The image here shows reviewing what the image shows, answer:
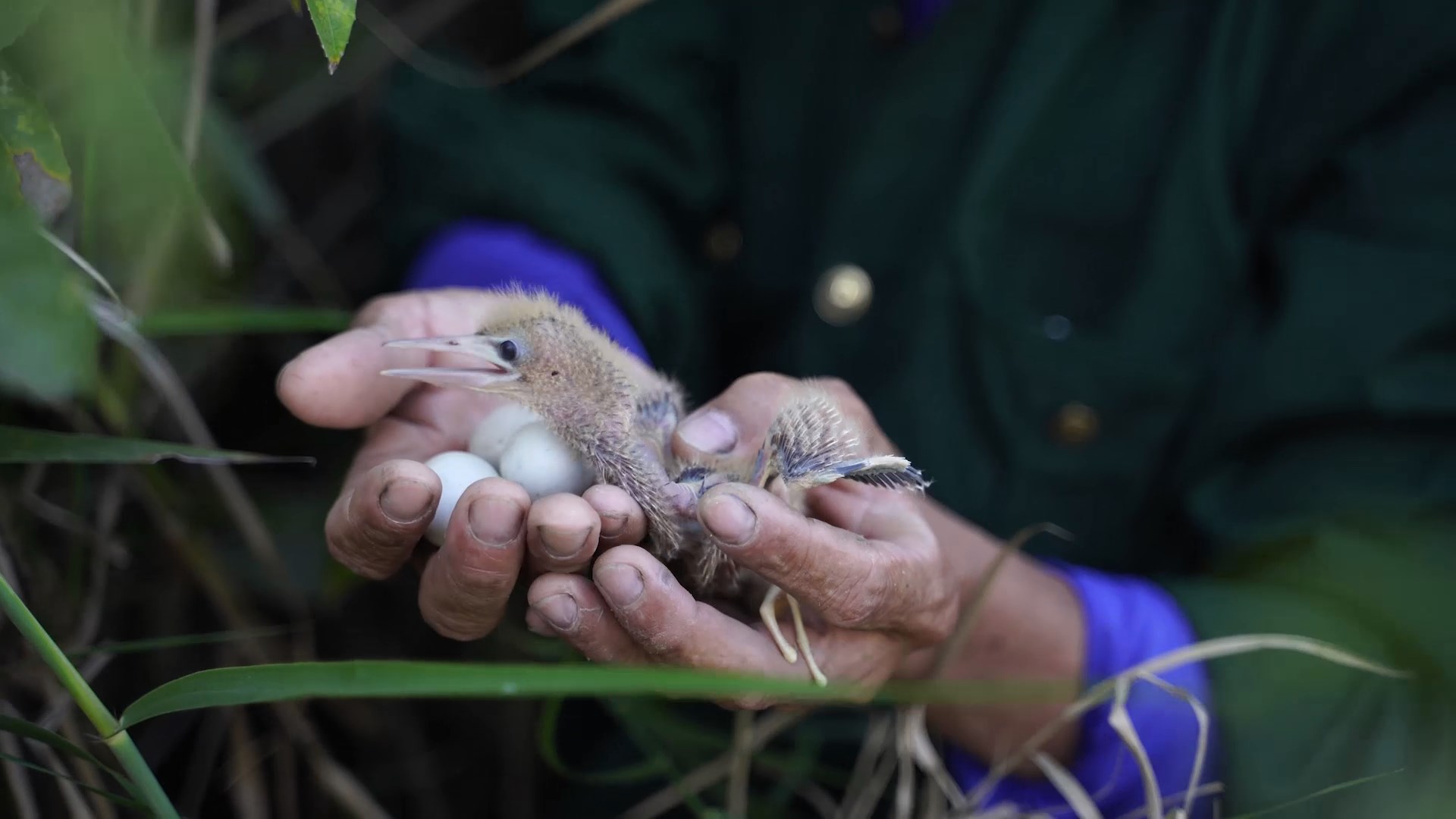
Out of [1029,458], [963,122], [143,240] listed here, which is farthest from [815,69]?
[143,240]

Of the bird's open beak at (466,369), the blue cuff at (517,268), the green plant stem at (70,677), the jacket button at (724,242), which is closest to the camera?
the green plant stem at (70,677)

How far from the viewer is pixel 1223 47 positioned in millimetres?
1494

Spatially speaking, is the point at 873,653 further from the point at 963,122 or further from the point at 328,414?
the point at 963,122

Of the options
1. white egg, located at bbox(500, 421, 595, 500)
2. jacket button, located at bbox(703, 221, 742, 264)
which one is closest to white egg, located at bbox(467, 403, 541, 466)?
white egg, located at bbox(500, 421, 595, 500)

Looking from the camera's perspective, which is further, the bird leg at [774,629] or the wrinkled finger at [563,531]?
the bird leg at [774,629]

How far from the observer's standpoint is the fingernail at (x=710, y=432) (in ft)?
3.41

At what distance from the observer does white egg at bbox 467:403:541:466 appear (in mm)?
1141

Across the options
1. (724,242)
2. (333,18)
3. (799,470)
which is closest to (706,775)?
(799,470)

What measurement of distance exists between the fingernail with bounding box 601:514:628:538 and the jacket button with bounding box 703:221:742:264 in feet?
3.55

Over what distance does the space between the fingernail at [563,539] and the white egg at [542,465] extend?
7.1 inches

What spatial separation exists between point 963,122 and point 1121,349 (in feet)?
1.49

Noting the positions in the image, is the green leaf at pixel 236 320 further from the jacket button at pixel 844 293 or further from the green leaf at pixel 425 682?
the jacket button at pixel 844 293

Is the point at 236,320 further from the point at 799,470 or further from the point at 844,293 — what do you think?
the point at 844,293

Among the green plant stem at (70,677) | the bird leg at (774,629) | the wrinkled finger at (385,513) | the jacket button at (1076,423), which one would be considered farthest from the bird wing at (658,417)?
the jacket button at (1076,423)
